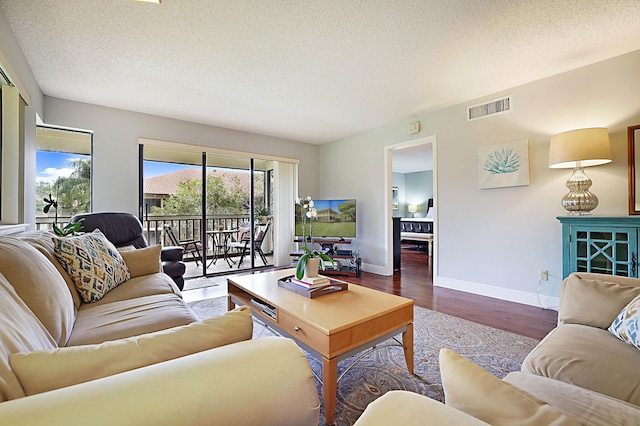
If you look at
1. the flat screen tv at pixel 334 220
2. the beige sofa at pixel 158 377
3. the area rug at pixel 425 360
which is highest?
the flat screen tv at pixel 334 220

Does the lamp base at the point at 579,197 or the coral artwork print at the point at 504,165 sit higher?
the coral artwork print at the point at 504,165

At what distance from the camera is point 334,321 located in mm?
1502

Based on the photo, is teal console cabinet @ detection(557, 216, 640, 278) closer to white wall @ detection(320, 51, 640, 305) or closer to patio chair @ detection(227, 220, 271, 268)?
white wall @ detection(320, 51, 640, 305)

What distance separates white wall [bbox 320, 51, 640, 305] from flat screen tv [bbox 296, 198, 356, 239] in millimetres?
1263

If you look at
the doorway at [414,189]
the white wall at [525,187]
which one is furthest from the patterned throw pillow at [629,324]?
the doorway at [414,189]

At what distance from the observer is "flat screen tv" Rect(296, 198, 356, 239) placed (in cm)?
482

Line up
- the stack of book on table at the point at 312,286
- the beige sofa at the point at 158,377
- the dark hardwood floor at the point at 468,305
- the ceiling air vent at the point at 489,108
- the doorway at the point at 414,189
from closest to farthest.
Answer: the beige sofa at the point at 158,377 → the stack of book on table at the point at 312,286 → the dark hardwood floor at the point at 468,305 → the ceiling air vent at the point at 489,108 → the doorway at the point at 414,189

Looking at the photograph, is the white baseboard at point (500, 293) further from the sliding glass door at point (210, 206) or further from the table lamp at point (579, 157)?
the sliding glass door at point (210, 206)

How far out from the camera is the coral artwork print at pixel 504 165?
124 inches

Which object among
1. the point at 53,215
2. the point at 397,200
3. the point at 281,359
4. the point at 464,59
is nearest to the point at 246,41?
the point at 464,59

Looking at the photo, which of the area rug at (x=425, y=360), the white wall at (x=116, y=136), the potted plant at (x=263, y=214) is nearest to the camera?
the area rug at (x=425, y=360)

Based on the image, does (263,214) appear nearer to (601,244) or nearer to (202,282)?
(202,282)

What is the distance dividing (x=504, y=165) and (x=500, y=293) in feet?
4.91

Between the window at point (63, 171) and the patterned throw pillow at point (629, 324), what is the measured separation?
16.3ft
